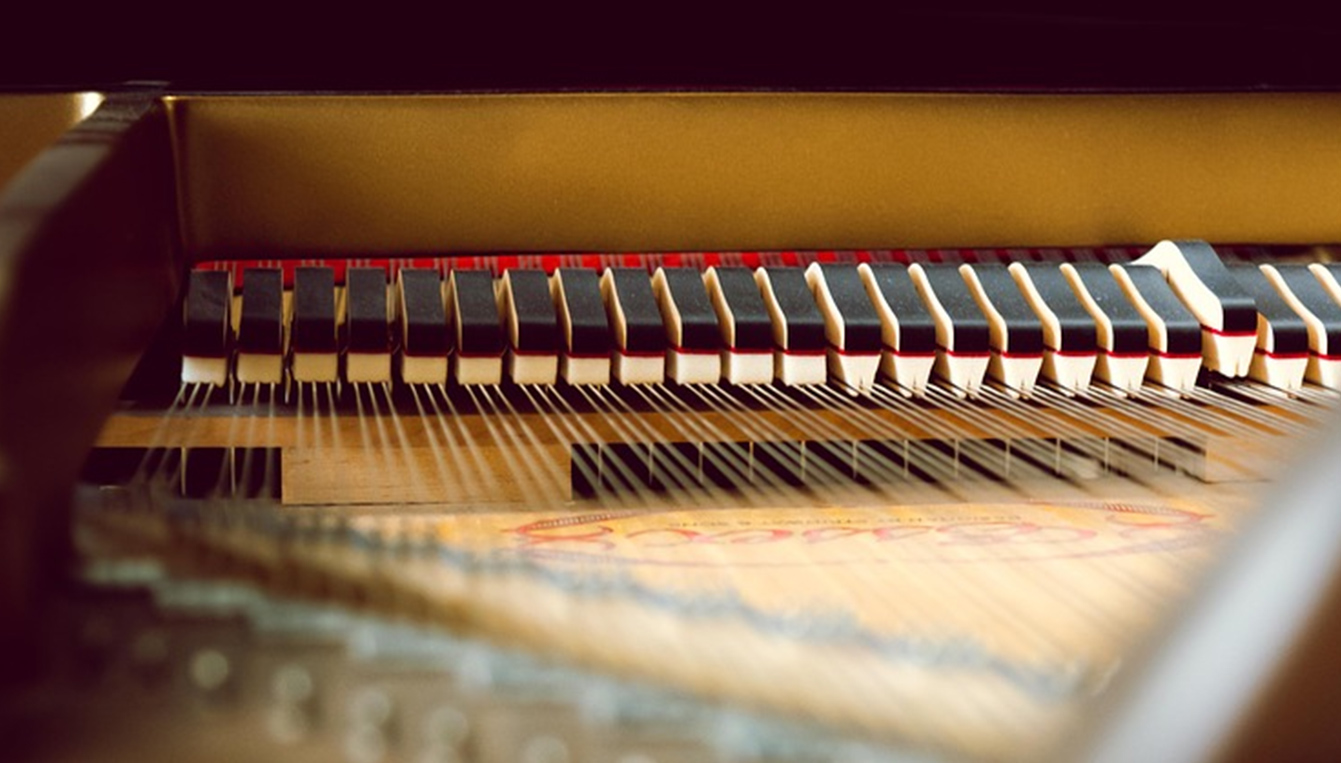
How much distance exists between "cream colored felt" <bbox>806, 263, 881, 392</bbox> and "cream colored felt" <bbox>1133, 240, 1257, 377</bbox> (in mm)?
413

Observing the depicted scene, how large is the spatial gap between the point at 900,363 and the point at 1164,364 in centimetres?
32

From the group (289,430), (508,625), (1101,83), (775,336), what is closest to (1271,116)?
(1101,83)

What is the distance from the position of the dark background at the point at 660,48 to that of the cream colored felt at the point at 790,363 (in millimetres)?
343

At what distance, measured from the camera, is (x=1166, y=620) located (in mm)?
562

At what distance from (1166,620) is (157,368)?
1361 mm

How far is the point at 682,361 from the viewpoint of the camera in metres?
1.74

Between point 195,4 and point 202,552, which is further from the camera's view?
point 195,4

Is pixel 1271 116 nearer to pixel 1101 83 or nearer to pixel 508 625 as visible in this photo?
pixel 1101 83

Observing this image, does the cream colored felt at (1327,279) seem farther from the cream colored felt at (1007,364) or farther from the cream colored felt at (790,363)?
the cream colored felt at (790,363)

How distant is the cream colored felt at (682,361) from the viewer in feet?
5.72

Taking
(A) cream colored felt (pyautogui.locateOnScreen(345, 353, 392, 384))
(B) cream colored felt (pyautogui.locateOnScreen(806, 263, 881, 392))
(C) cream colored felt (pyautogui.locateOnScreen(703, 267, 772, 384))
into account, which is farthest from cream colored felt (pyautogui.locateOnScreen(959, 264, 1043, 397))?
(A) cream colored felt (pyautogui.locateOnScreen(345, 353, 392, 384))

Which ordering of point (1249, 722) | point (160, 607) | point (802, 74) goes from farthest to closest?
point (802, 74) → point (160, 607) → point (1249, 722)

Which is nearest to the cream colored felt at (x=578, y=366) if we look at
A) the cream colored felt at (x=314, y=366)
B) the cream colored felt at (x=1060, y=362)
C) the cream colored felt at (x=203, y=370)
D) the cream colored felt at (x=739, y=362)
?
the cream colored felt at (x=739, y=362)

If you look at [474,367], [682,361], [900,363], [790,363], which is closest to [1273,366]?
[900,363]
